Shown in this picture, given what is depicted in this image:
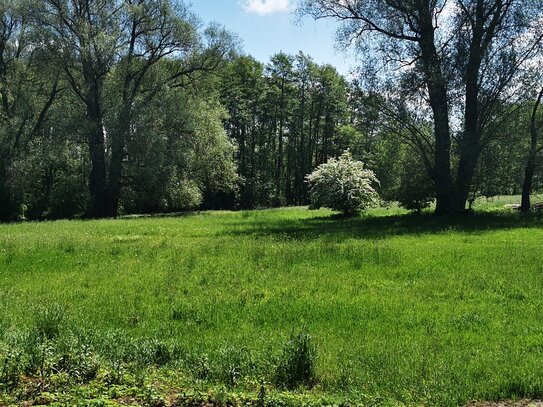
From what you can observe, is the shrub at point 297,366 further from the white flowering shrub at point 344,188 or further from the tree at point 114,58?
the tree at point 114,58

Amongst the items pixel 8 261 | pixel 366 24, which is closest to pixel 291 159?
pixel 366 24

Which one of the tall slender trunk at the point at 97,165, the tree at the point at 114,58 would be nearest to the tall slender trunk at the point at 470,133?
the tree at the point at 114,58

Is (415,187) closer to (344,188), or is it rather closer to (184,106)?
(344,188)

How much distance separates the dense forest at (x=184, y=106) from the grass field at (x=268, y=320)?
11.1 metres

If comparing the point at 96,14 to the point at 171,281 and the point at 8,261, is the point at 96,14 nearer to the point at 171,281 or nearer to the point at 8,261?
the point at 8,261

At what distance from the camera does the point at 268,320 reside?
8.30 m

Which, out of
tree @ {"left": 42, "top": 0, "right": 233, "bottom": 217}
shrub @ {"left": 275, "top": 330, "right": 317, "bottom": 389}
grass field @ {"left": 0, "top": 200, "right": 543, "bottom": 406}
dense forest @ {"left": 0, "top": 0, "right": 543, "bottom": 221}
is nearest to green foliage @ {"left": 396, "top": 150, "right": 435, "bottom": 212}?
dense forest @ {"left": 0, "top": 0, "right": 543, "bottom": 221}

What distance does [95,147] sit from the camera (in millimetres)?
36219

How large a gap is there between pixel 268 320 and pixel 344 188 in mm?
20998

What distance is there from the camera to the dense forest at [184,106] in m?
25.1

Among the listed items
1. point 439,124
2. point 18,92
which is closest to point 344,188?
point 439,124

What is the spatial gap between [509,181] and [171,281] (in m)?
26.1

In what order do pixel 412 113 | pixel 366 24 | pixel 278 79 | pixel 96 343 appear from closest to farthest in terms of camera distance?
pixel 96 343 < pixel 412 113 < pixel 366 24 < pixel 278 79

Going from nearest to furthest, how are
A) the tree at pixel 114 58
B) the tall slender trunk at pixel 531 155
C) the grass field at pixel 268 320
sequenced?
the grass field at pixel 268 320
the tall slender trunk at pixel 531 155
the tree at pixel 114 58
